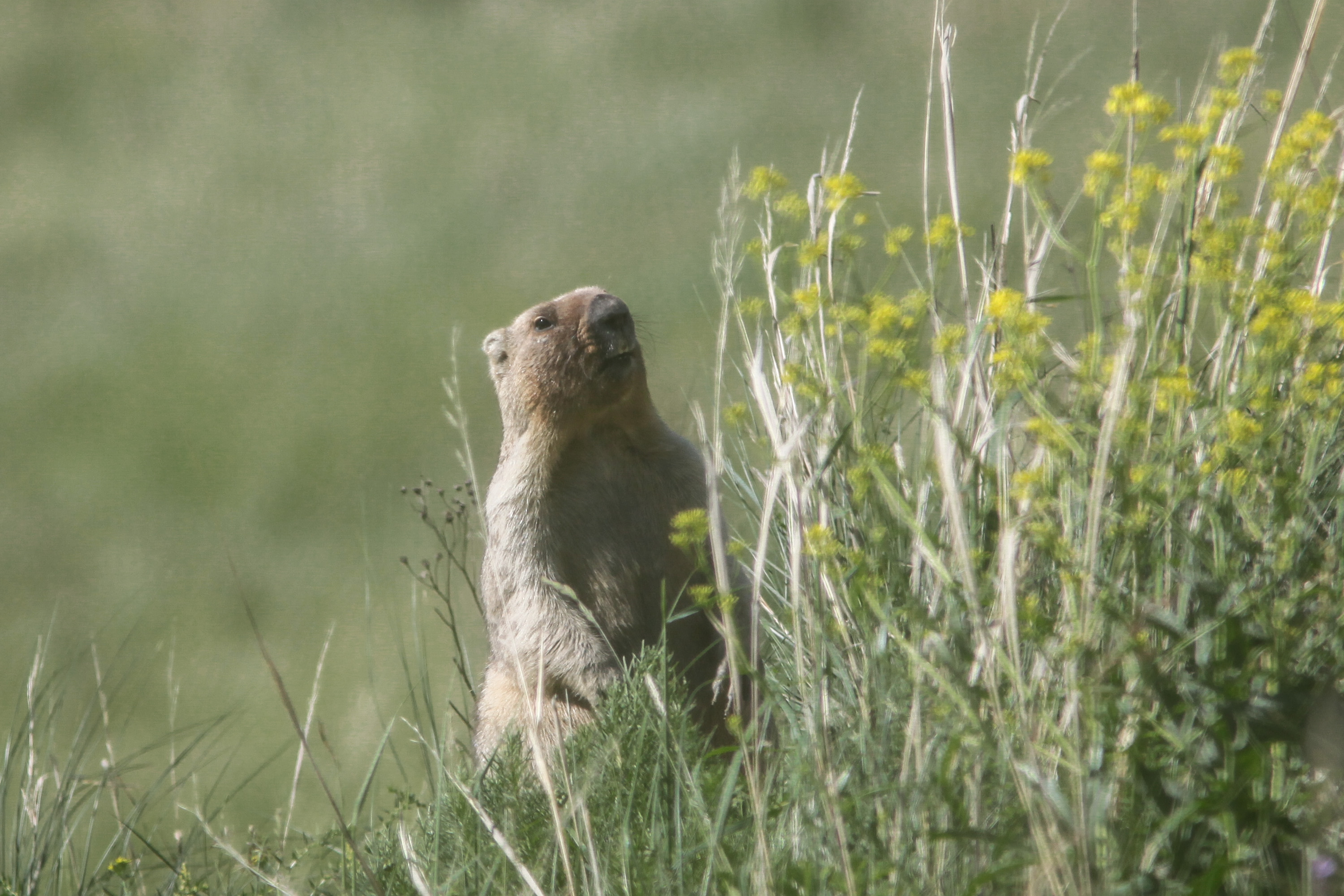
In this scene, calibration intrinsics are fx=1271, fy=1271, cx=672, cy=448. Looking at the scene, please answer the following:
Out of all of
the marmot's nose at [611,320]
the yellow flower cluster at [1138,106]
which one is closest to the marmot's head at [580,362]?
the marmot's nose at [611,320]

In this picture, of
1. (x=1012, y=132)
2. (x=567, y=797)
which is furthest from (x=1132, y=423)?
(x=567, y=797)

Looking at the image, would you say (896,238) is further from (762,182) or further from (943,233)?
(762,182)

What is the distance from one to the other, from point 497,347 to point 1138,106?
9.10 ft

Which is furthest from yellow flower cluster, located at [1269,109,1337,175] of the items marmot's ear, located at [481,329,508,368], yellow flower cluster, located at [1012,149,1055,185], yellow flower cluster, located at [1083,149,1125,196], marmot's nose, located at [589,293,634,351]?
marmot's ear, located at [481,329,508,368]

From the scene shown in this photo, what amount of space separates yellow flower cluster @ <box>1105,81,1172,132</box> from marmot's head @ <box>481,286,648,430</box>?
2063 millimetres

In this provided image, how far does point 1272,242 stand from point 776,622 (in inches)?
56.3

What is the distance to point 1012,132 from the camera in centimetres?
240

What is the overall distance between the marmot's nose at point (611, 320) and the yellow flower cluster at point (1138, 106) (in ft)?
6.69

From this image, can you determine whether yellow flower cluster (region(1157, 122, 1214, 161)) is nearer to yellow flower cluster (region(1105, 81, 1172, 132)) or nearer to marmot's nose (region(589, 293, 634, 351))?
yellow flower cluster (region(1105, 81, 1172, 132))

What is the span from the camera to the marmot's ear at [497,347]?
4211 mm

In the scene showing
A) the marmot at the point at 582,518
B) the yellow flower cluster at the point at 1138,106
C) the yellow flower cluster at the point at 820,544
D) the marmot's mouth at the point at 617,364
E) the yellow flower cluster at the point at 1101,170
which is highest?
the yellow flower cluster at the point at 1138,106

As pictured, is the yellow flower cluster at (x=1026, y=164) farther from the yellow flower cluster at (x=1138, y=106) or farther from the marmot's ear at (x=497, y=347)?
the marmot's ear at (x=497, y=347)

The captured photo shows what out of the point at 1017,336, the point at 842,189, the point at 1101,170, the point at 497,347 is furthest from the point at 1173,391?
the point at 497,347

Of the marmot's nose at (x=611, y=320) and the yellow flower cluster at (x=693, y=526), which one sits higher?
the marmot's nose at (x=611, y=320)
